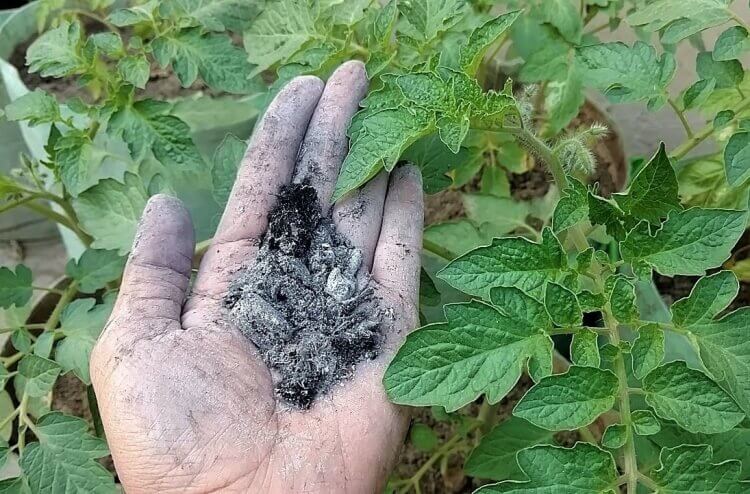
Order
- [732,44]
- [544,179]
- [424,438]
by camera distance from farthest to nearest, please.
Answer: [544,179] < [424,438] < [732,44]

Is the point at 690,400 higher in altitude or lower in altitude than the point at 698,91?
lower

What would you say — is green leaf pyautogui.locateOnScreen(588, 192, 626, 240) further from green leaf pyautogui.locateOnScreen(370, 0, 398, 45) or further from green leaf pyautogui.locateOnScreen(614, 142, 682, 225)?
green leaf pyautogui.locateOnScreen(370, 0, 398, 45)

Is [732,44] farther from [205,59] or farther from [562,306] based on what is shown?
[205,59]

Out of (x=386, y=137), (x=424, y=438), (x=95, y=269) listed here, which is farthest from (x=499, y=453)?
(x=95, y=269)

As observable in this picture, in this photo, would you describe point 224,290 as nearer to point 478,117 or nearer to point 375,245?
point 375,245

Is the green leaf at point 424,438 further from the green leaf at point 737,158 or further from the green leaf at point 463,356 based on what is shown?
the green leaf at point 737,158

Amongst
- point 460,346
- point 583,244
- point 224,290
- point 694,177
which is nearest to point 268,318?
point 224,290

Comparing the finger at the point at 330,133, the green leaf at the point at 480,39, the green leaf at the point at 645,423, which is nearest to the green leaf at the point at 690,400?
the green leaf at the point at 645,423
